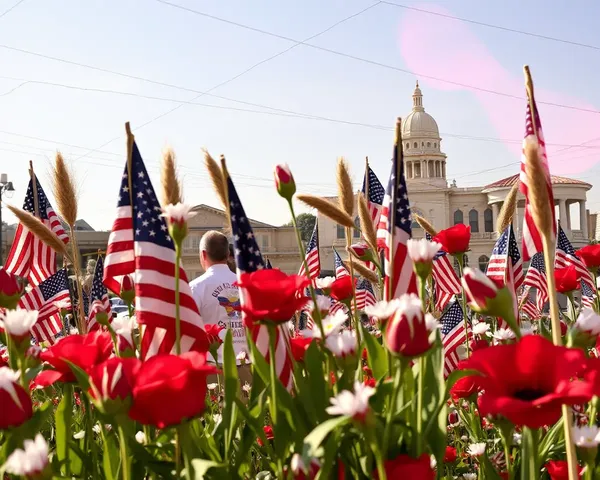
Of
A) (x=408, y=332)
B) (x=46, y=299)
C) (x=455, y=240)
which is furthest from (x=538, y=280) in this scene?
(x=408, y=332)

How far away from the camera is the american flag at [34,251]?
4.78 m

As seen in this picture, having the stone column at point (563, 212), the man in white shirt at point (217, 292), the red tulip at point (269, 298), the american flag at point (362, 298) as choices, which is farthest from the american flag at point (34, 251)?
the stone column at point (563, 212)

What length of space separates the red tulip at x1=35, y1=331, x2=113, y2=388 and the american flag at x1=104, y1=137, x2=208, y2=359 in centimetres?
35

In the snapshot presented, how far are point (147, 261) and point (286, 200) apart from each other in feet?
1.71

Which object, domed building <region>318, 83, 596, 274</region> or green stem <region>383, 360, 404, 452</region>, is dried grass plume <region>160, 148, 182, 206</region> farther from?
domed building <region>318, 83, 596, 274</region>

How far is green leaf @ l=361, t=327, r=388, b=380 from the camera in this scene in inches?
71.9

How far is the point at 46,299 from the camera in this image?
506 cm

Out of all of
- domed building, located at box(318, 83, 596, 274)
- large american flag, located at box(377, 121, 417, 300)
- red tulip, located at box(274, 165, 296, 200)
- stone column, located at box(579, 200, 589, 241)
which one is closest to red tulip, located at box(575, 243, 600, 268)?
large american flag, located at box(377, 121, 417, 300)

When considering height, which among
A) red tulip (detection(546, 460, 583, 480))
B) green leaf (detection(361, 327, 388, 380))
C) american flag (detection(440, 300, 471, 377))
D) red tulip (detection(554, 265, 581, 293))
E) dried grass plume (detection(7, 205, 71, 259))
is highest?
dried grass plume (detection(7, 205, 71, 259))

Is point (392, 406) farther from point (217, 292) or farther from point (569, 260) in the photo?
point (569, 260)

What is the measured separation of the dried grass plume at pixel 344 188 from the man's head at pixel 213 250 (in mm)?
2525

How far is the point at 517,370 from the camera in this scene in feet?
4.08

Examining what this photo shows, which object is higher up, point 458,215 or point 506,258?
point 458,215

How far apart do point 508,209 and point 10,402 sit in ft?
8.69
